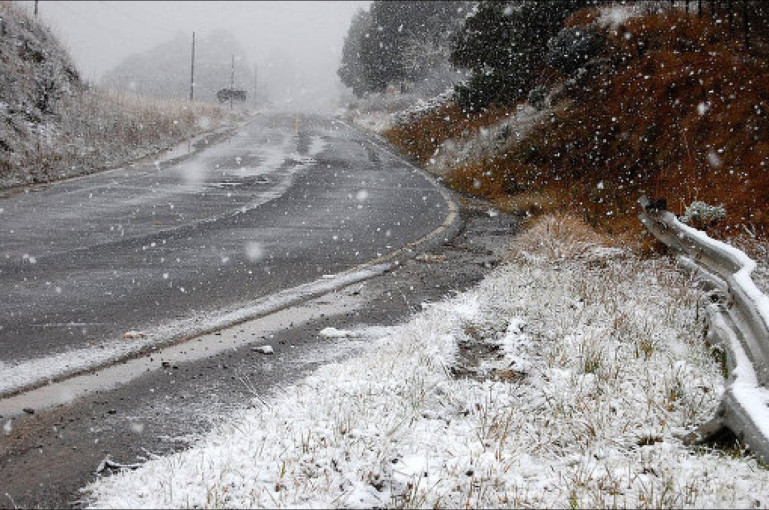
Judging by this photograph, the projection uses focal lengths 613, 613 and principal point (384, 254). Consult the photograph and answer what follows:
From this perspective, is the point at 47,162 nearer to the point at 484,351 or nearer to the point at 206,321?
the point at 206,321

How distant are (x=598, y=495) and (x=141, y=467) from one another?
6.90 feet

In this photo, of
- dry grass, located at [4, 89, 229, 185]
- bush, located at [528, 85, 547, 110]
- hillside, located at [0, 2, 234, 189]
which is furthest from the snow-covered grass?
bush, located at [528, 85, 547, 110]

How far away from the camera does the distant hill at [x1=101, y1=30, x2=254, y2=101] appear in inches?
3460

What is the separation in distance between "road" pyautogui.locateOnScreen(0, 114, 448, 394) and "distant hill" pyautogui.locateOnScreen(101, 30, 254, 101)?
2804 inches

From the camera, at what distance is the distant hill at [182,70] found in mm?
87875

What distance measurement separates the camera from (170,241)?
25.6 feet

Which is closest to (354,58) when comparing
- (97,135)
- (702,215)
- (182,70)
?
(97,135)

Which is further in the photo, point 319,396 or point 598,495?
point 319,396

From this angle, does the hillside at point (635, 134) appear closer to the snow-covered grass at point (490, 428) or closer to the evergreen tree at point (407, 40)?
the snow-covered grass at point (490, 428)

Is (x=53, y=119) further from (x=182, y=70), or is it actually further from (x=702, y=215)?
(x=182, y=70)

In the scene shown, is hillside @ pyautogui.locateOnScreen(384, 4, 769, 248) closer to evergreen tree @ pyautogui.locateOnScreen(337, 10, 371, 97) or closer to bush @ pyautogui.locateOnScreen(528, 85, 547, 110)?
bush @ pyautogui.locateOnScreen(528, 85, 547, 110)

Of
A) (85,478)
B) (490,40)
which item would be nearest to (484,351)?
(85,478)

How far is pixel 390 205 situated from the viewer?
11.6m

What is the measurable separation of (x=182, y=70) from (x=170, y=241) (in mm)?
104196
